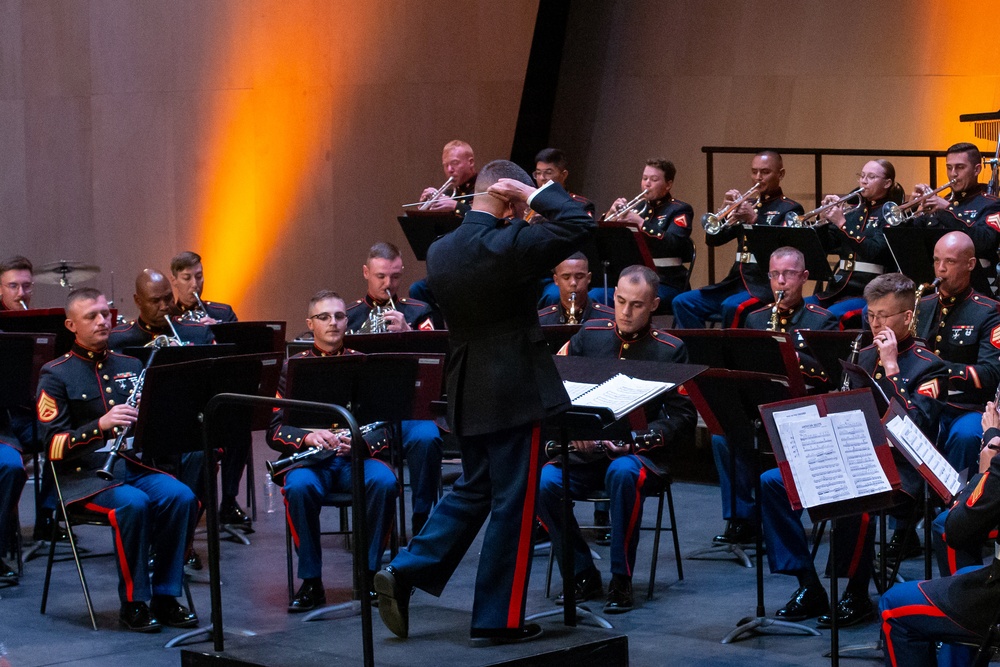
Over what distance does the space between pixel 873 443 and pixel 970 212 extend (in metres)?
3.87

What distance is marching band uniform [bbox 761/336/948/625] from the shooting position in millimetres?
5691

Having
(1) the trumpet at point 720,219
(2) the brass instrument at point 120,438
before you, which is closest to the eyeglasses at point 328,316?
(2) the brass instrument at point 120,438

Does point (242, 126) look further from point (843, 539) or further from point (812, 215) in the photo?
point (843, 539)

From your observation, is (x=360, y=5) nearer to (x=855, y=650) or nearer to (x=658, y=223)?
(x=658, y=223)

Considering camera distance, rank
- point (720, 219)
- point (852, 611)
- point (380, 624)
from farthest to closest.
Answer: point (720, 219)
point (852, 611)
point (380, 624)

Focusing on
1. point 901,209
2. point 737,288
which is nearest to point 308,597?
point 737,288

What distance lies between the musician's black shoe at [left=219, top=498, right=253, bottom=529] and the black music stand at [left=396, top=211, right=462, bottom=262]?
1.85 meters

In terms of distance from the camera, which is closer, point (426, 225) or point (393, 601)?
point (393, 601)

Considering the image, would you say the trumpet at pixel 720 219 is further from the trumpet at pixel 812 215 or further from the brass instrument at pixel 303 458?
the brass instrument at pixel 303 458

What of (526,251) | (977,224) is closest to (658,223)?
(977,224)

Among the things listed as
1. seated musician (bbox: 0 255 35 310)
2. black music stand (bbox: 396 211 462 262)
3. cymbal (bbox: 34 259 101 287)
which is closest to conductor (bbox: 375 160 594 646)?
black music stand (bbox: 396 211 462 262)

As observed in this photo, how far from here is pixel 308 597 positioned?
612 cm

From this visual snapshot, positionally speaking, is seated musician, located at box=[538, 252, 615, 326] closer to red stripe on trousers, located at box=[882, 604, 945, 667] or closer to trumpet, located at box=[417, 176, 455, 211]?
trumpet, located at box=[417, 176, 455, 211]

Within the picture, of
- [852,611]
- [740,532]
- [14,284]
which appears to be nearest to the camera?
[852,611]
